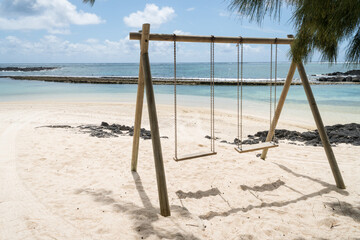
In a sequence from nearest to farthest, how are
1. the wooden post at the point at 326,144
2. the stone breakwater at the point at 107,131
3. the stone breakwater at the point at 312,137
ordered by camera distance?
the wooden post at the point at 326,144 → the stone breakwater at the point at 312,137 → the stone breakwater at the point at 107,131

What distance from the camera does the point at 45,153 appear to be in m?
4.75

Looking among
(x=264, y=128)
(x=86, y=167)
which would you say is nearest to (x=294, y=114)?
(x=264, y=128)

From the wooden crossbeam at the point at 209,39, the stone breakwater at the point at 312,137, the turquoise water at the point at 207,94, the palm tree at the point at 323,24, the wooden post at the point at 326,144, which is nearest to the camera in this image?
the palm tree at the point at 323,24

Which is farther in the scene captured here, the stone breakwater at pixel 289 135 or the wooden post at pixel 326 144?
the stone breakwater at pixel 289 135

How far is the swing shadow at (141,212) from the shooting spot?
243 centimetres

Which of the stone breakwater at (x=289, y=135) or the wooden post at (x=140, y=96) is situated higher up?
the wooden post at (x=140, y=96)

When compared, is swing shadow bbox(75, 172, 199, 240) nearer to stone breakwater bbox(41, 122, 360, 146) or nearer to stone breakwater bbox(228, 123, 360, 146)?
stone breakwater bbox(41, 122, 360, 146)

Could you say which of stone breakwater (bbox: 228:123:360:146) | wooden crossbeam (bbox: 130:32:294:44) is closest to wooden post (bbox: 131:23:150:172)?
wooden crossbeam (bbox: 130:32:294:44)

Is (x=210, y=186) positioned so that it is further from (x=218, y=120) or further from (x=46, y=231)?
(x=218, y=120)

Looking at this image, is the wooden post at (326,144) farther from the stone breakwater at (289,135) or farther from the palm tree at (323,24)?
the stone breakwater at (289,135)

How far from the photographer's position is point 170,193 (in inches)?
138

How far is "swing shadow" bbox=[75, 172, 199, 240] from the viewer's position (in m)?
2.43

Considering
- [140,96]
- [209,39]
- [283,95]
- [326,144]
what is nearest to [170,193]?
[140,96]

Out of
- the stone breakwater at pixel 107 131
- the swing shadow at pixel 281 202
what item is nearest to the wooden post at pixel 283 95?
the swing shadow at pixel 281 202
